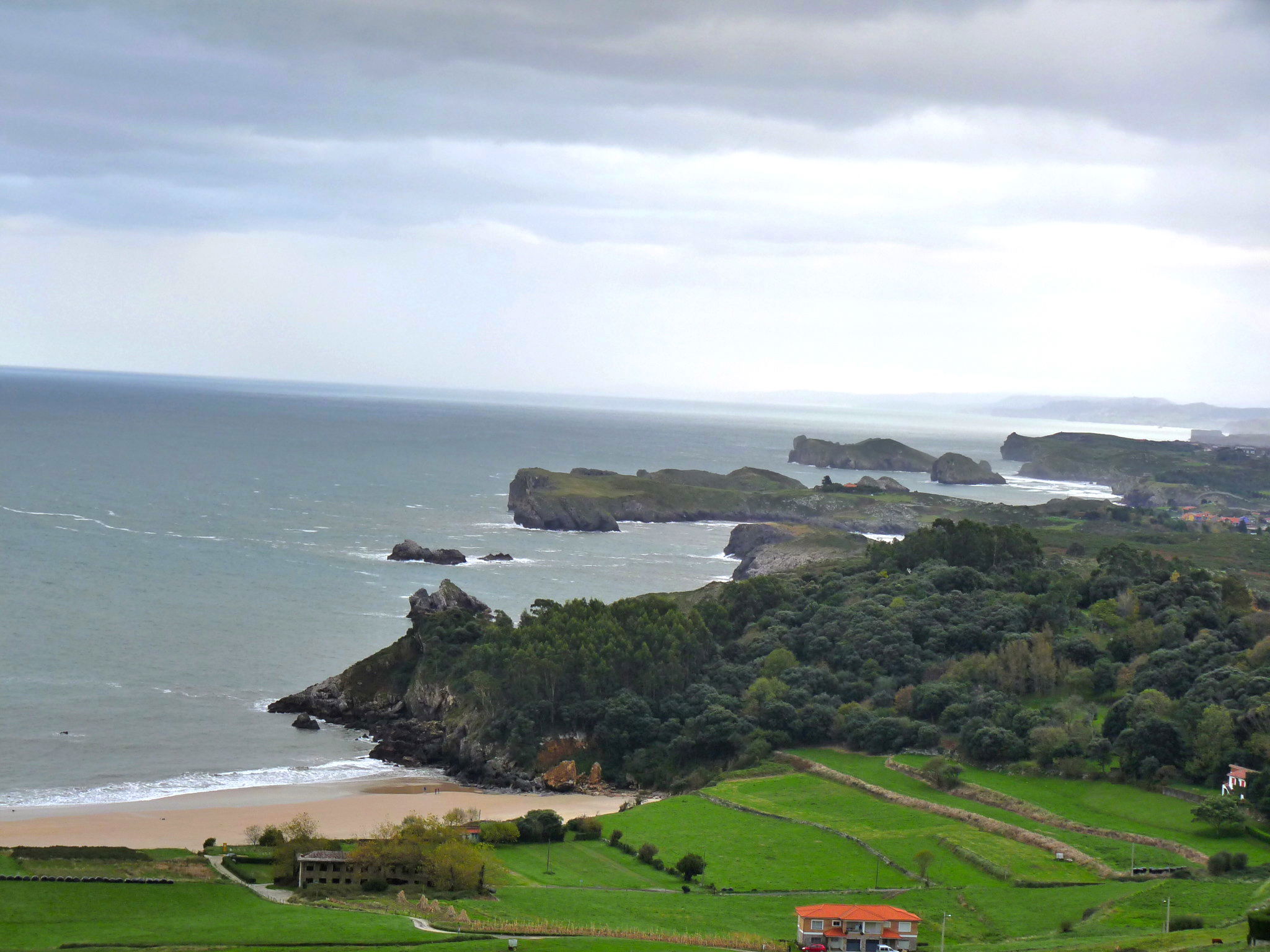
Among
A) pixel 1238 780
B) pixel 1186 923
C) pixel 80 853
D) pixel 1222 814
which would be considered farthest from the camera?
pixel 1238 780

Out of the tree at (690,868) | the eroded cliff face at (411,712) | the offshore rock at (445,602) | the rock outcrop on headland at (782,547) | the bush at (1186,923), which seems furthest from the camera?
the rock outcrop on headland at (782,547)

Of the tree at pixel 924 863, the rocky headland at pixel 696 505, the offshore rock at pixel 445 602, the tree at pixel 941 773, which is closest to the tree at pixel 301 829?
the tree at pixel 924 863

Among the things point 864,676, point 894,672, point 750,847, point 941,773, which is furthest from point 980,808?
point 894,672

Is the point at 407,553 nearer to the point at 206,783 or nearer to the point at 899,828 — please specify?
the point at 206,783

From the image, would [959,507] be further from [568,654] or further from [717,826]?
[717,826]

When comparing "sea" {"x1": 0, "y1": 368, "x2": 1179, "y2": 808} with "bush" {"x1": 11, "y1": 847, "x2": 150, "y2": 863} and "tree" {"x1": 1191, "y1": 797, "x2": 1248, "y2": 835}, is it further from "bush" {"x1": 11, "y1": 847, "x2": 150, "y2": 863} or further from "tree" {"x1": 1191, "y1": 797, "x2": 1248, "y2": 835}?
"tree" {"x1": 1191, "y1": 797, "x2": 1248, "y2": 835}

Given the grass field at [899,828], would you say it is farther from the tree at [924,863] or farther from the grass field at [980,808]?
the grass field at [980,808]

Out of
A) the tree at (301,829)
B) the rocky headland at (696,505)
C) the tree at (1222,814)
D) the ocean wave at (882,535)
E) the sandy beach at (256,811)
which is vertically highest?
the rocky headland at (696,505)

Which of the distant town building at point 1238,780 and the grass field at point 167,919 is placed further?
the distant town building at point 1238,780
